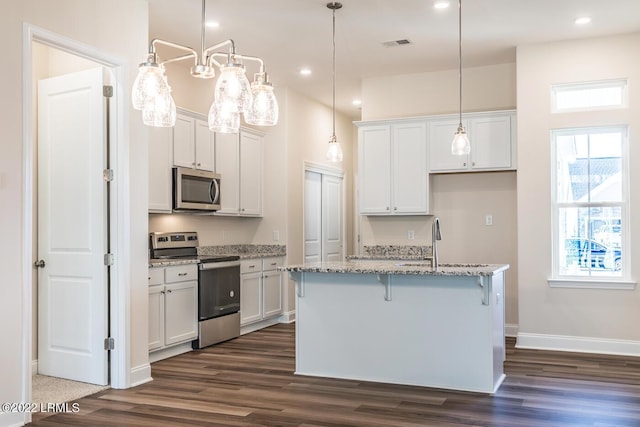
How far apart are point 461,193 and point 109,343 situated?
421 cm

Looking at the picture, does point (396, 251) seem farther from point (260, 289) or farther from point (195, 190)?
point (195, 190)

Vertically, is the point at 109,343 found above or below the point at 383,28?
below

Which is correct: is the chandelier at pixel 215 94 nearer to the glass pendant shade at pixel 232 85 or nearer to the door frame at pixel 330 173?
the glass pendant shade at pixel 232 85

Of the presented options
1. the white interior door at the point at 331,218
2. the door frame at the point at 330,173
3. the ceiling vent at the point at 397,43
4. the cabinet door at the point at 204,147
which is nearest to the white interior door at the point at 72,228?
the cabinet door at the point at 204,147

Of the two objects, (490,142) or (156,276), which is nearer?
(156,276)

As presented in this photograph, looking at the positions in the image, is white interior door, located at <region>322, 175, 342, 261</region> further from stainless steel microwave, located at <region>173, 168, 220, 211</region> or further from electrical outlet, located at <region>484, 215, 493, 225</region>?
electrical outlet, located at <region>484, 215, 493, 225</region>

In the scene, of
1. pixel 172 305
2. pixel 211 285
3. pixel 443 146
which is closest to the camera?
pixel 172 305

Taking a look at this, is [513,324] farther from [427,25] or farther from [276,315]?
[427,25]

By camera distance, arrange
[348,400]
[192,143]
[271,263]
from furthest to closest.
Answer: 1. [271,263]
2. [192,143]
3. [348,400]

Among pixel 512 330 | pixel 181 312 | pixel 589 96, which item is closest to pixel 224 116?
pixel 181 312

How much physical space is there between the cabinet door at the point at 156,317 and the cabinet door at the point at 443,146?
3.31m

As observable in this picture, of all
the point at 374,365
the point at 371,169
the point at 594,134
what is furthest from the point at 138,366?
the point at 594,134

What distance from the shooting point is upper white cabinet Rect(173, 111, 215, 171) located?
5.98m

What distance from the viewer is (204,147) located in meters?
6.40
